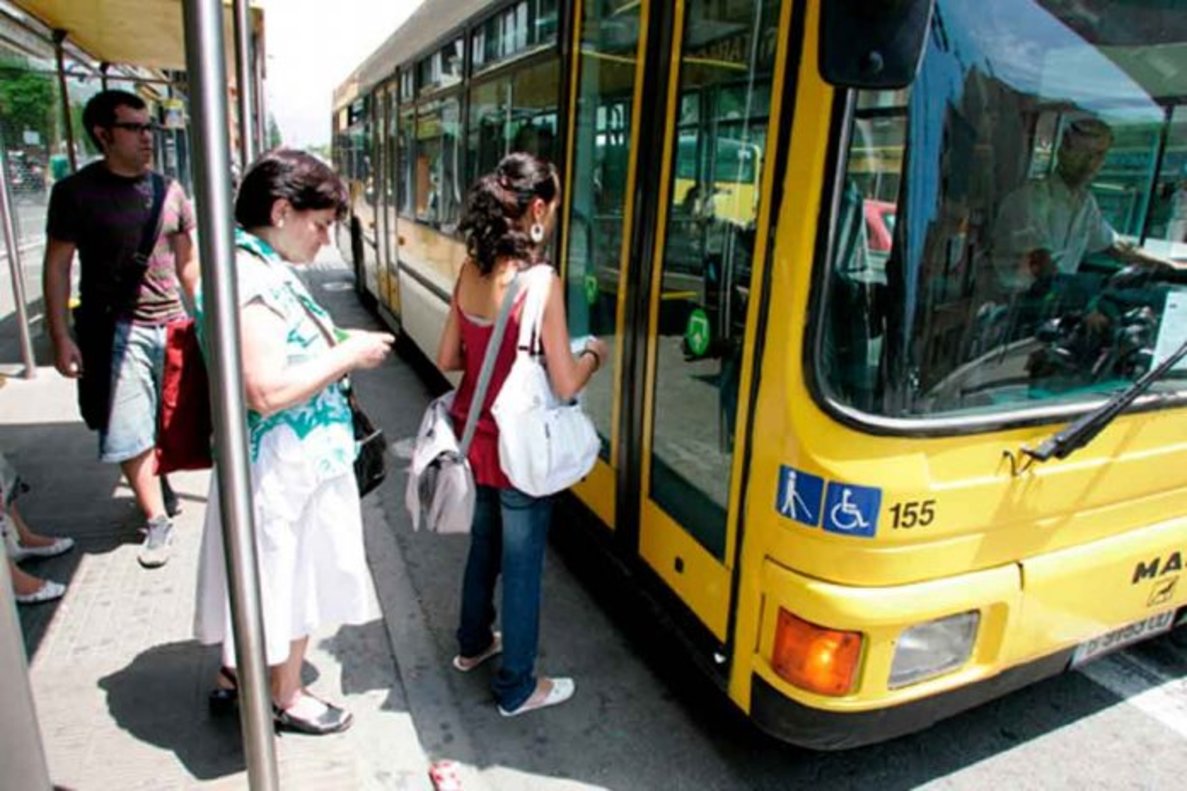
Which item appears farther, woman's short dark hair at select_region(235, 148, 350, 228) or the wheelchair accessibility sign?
woman's short dark hair at select_region(235, 148, 350, 228)

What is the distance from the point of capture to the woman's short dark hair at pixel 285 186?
2.16 meters

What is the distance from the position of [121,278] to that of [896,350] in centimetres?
310

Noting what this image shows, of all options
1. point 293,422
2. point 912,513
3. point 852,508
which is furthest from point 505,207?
point 912,513

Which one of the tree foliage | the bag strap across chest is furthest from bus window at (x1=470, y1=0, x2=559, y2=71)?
the tree foliage

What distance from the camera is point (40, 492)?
14.3 feet

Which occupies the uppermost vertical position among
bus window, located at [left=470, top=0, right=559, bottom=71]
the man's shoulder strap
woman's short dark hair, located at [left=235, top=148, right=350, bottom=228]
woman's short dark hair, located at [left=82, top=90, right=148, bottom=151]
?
bus window, located at [left=470, top=0, right=559, bottom=71]

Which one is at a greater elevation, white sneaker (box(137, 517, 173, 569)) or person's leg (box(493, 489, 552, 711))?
person's leg (box(493, 489, 552, 711))

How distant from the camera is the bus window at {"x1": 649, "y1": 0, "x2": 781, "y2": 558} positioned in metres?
2.25

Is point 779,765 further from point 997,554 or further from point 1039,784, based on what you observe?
point 997,554

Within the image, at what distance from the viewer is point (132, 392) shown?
3.55m

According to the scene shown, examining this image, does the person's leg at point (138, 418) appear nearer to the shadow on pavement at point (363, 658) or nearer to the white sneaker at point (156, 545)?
the white sneaker at point (156, 545)

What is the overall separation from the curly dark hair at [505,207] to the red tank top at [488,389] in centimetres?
17

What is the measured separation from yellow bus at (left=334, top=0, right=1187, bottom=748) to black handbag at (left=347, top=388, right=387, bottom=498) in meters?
0.90

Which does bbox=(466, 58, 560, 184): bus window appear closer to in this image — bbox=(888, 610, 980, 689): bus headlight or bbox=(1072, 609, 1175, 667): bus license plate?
bbox=(888, 610, 980, 689): bus headlight
